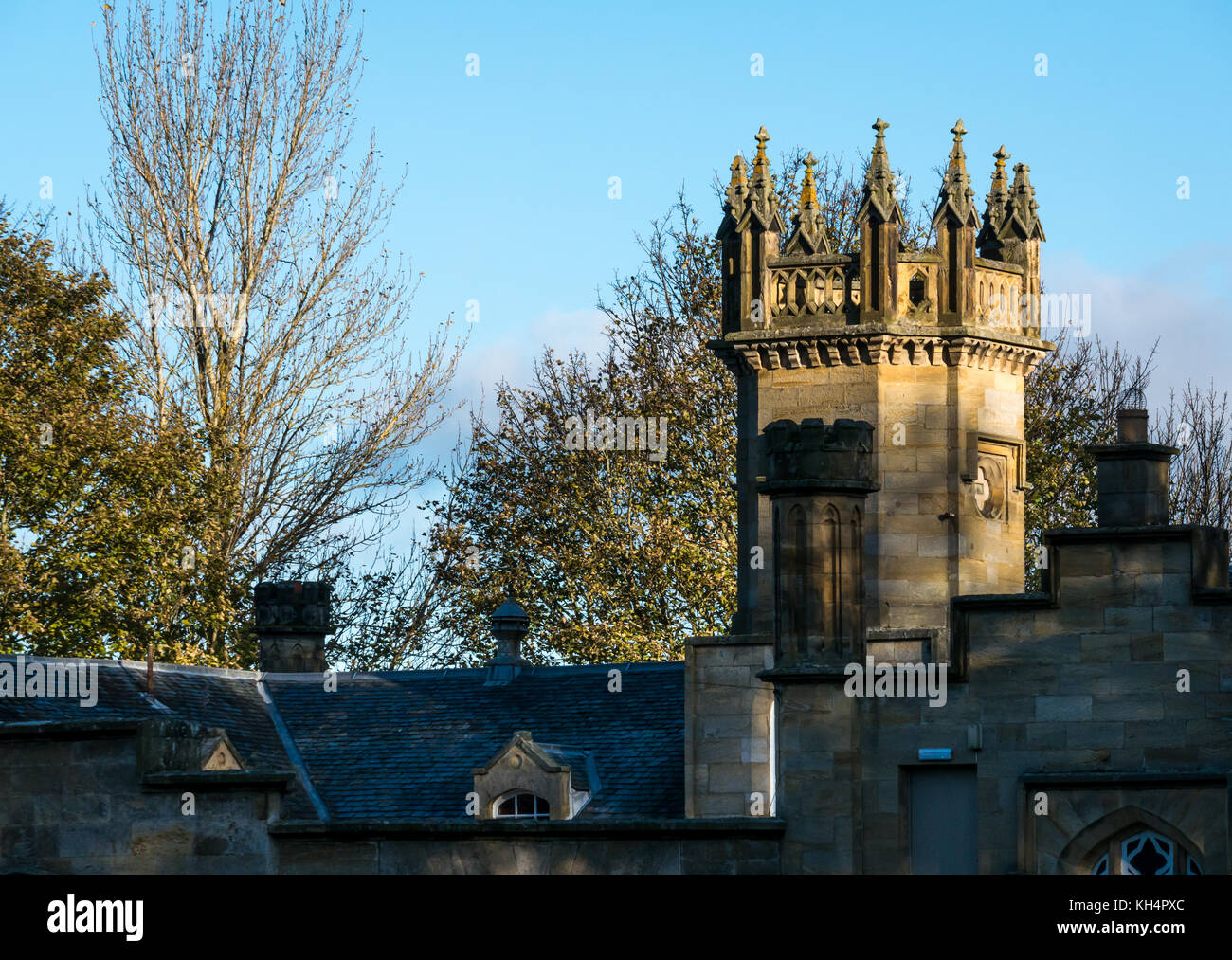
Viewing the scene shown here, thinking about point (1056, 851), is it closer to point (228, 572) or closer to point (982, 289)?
point (982, 289)

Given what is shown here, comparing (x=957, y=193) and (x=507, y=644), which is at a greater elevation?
(x=957, y=193)

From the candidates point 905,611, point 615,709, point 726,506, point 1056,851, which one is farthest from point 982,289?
point 726,506

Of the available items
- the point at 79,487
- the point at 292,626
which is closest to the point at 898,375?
the point at 292,626

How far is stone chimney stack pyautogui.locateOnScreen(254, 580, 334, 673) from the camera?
39.9m

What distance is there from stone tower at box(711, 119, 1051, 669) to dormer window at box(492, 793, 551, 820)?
405 centimetres

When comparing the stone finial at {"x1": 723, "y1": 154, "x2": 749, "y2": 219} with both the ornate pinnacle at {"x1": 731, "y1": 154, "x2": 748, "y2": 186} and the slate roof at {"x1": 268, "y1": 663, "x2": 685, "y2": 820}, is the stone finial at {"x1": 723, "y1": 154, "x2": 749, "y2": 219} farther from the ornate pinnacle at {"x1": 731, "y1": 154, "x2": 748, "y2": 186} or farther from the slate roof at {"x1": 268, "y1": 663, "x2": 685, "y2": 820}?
the slate roof at {"x1": 268, "y1": 663, "x2": 685, "y2": 820}

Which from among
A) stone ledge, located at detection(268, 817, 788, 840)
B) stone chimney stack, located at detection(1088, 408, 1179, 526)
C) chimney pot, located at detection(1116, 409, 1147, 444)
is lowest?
stone ledge, located at detection(268, 817, 788, 840)

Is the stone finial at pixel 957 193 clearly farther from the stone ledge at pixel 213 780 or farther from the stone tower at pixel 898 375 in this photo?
the stone ledge at pixel 213 780

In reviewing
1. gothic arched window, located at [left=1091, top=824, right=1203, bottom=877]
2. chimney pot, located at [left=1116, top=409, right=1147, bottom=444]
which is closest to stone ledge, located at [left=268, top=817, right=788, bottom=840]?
gothic arched window, located at [left=1091, top=824, right=1203, bottom=877]

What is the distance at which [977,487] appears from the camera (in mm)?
33438

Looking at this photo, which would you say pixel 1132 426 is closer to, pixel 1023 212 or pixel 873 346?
pixel 873 346

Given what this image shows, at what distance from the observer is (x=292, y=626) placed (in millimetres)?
40000

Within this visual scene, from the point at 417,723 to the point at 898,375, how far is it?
9.86 metres
